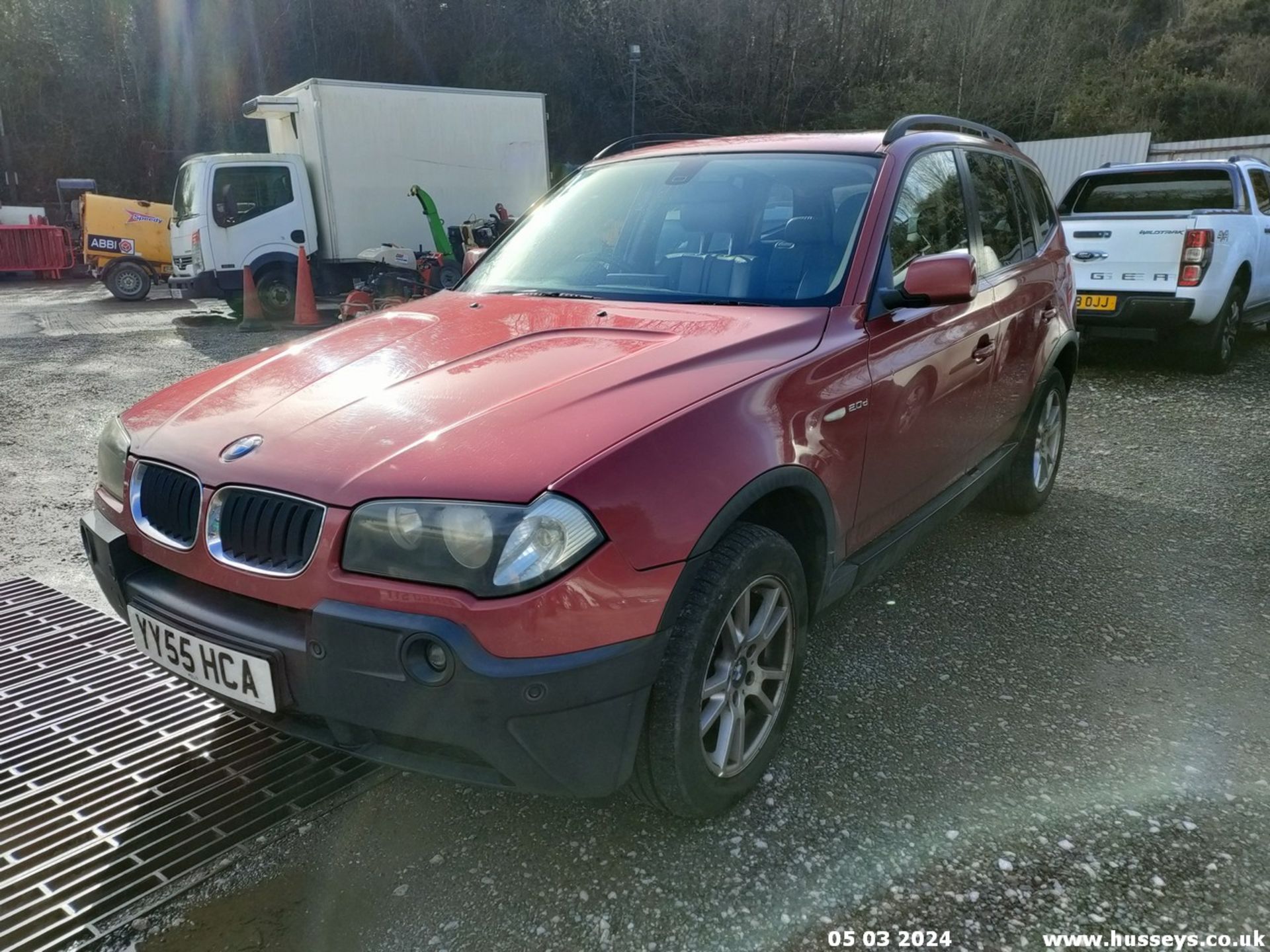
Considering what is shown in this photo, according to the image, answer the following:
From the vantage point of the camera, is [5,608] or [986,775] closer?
[986,775]

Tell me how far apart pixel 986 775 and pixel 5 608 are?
3.68 meters

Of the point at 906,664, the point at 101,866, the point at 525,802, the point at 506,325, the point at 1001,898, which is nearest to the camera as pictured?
the point at 1001,898

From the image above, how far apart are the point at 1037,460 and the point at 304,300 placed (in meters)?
10.5

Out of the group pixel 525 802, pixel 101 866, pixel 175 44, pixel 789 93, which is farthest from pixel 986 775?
pixel 175 44

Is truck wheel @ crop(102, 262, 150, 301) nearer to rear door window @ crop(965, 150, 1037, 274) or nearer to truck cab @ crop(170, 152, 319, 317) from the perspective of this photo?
truck cab @ crop(170, 152, 319, 317)

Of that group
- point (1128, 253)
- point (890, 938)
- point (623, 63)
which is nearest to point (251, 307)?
point (1128, 253)

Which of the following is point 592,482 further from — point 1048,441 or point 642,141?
point 1048,441

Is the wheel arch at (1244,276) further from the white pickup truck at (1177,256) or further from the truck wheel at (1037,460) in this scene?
the truck wheel at (1037,460)

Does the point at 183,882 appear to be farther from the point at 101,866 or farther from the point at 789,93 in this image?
the point at 789,93

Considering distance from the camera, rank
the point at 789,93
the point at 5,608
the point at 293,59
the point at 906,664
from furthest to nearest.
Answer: the point at 293,59 → the point at 789,93 → the point at 5,608 → the point at 906,664

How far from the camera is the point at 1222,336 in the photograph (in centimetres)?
752

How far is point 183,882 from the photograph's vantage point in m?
2.16

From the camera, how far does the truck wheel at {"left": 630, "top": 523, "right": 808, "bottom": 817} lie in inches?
78.8

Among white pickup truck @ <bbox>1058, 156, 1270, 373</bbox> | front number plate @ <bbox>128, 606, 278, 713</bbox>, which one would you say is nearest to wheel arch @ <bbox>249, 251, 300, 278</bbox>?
white pickup truck @ <bbox>1058, 156, 1270, 373</bbox>
